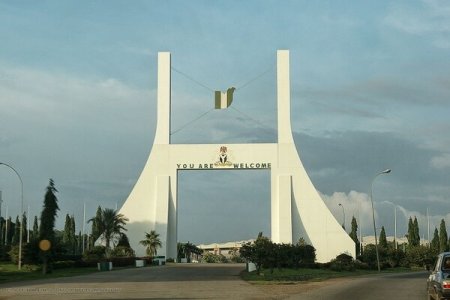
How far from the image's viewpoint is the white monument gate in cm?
7169

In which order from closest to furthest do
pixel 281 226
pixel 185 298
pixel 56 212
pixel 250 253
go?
1. pixel 185 298
2. pixel 250 253
3. pixel 281 226
4. pixel 56 212

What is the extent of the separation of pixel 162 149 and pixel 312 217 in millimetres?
16967

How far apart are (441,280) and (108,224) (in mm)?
56949

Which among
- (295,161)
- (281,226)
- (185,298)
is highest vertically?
(295,161)

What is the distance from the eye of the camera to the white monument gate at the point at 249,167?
71688 millimetres

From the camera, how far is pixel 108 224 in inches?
2827

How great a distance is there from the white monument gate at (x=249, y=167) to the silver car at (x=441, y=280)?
51.7 m

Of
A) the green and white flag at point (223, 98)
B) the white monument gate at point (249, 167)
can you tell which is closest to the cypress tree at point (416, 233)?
the white monument gate at point (249, 167)

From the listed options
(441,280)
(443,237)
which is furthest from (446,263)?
(443,237)

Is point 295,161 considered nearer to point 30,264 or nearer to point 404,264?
point 404,264

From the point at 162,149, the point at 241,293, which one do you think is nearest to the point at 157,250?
the point at 162,149

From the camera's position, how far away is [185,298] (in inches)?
946

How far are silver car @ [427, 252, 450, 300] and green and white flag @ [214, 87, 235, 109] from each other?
52091 millimetres

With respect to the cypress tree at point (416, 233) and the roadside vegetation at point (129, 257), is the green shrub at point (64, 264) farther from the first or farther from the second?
the cypress tree at point (416, 233)
